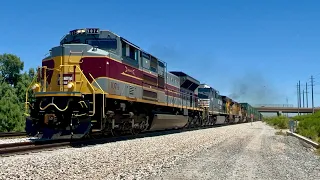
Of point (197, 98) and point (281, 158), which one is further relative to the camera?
point (197, 98)

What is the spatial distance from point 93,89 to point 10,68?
35.2 metres

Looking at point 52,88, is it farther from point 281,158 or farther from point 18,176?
point 281,158

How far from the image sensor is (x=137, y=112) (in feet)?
47.6

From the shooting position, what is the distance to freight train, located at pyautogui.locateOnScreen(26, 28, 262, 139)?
11.0 metres

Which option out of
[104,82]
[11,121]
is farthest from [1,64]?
[104,82]

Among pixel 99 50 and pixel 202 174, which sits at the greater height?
pixel 99 50

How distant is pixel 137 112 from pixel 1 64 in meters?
33.4

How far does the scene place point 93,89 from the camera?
11.2 meters

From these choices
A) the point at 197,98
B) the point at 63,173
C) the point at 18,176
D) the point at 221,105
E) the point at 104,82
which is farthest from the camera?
the point at 221,105

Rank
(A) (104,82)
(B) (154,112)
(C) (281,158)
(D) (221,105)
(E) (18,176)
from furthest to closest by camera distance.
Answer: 1. (D) (221,105)
2. (B) (154,112)
3. (A) (104,82)
4. (C) (281,158)
5. (E) (18,176)

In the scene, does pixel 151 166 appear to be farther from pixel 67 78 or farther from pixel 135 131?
pixel 135 131

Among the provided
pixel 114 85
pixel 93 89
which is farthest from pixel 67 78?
pixel 114 85

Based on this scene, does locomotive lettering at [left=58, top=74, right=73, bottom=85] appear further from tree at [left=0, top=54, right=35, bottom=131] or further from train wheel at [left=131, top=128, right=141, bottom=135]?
tree at [left=0, top=54, right=35, bottom=131]

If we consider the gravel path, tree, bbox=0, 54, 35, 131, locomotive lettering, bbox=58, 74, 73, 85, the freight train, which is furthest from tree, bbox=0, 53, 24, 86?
the gravel path
